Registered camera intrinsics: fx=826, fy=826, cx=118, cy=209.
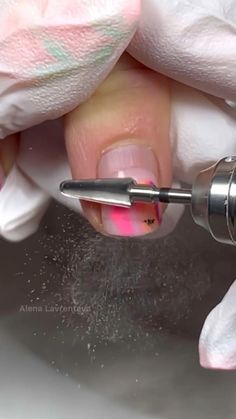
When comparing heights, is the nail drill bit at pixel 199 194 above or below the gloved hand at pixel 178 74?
below

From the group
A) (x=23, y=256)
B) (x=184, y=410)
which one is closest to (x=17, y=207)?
(x=23, y=256)

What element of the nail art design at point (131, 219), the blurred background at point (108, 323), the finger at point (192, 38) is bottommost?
the blurred background at point (108, 323)

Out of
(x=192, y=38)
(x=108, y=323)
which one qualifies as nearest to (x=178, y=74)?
(x=192, y=38)

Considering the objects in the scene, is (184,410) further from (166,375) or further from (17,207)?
(17,207)

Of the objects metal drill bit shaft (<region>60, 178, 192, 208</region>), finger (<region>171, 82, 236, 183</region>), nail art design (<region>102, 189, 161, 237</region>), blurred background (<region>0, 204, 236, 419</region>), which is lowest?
blurred background (<region>0, 204, 236, 419</region>)
